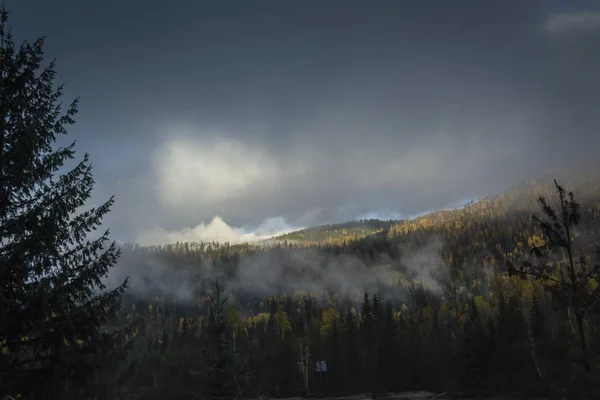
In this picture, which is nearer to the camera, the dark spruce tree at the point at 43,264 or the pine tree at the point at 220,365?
the dark spruce tree at the point at 43,264

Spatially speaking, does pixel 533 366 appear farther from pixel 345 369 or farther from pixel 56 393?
pixel 56 393

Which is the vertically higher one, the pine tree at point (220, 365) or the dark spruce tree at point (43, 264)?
the dark spruce tree at point (43, 264)

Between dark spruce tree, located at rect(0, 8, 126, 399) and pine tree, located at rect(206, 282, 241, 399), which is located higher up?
dark spruce tree, located at rect(0, 8, 126, 399)

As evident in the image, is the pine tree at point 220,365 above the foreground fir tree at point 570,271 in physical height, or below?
below

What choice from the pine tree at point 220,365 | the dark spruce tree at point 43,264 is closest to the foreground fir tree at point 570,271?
the dark spruce tree at point 43,264

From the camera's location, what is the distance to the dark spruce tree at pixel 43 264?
990 cm

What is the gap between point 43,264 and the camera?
1114 cm

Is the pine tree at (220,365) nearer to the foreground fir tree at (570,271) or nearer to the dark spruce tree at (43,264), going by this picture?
the dark spruce tree at (43,264)

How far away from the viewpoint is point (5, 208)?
11.2 meters

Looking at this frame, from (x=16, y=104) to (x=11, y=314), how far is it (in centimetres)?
565

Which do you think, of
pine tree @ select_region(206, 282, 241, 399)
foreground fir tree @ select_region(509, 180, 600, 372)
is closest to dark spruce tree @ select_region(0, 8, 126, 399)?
foreground fir tree @ select_region(509, 180, 600, 372)

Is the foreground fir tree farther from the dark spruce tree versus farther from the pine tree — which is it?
the pine tree

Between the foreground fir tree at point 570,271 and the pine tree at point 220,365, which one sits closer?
the foreground fir tree at point 570,271

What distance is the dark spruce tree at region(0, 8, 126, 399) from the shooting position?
32.5ft
